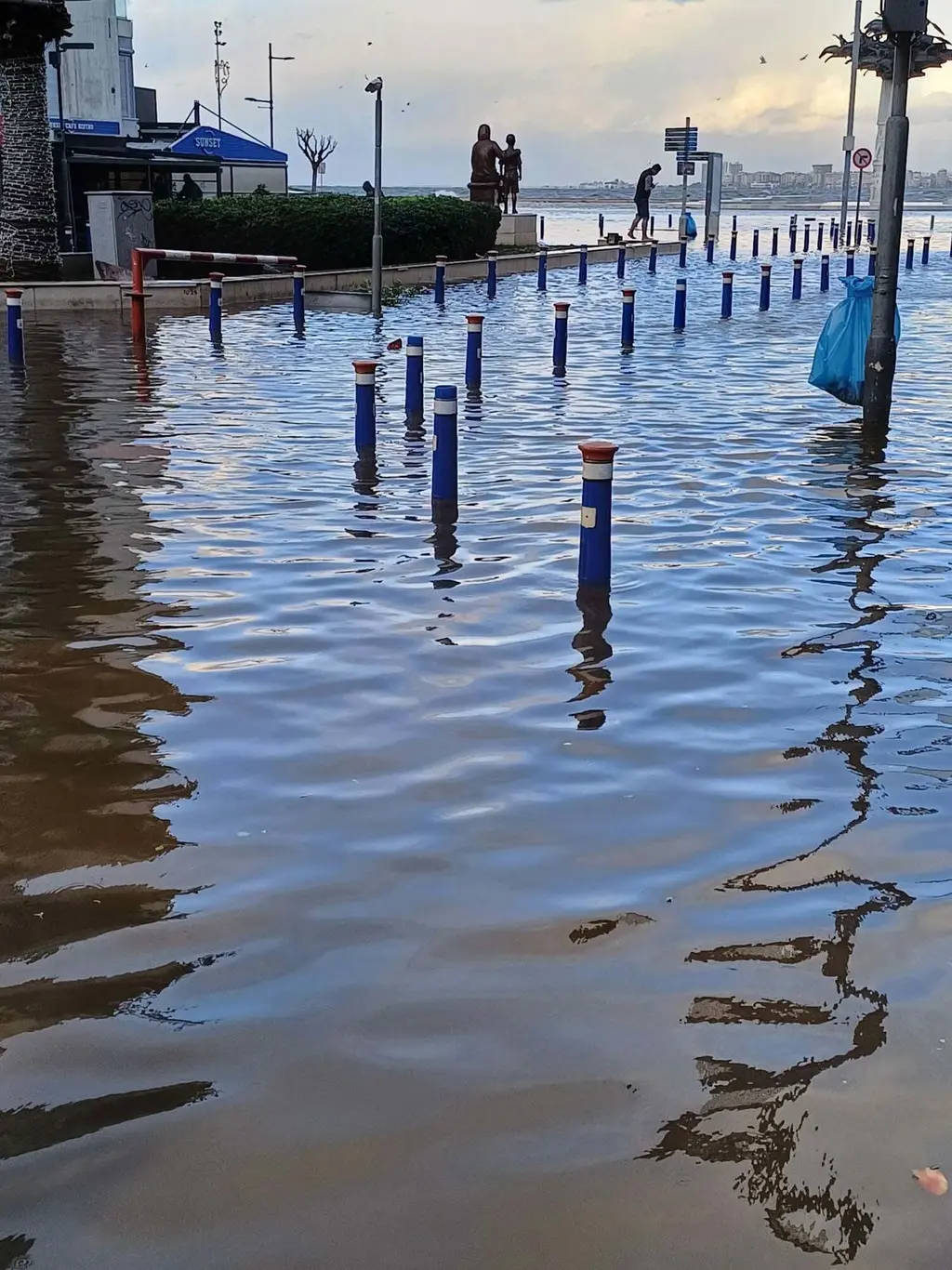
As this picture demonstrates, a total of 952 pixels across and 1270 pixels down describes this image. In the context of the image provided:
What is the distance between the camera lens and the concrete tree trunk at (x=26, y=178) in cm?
2434

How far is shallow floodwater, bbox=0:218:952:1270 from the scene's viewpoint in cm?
320

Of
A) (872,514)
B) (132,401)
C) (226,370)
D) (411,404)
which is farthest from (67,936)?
(226,370)

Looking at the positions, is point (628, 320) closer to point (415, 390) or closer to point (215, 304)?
point (215, 304)

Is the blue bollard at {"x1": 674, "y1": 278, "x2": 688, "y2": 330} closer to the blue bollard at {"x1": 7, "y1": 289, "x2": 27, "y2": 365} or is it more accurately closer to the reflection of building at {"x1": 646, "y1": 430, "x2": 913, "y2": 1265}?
the blue bollard at {"x1": 7, "y1": 289, "x2": 27, "y2": 365}

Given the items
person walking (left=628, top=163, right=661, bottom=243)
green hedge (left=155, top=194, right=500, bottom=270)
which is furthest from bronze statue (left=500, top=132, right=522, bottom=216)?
green hedge (left=155, top=194, right=500, bottom=270)

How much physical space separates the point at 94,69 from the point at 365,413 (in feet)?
200

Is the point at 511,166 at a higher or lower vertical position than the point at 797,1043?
higher

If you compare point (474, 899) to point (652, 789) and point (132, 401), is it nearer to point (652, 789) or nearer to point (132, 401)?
point (652, 789)

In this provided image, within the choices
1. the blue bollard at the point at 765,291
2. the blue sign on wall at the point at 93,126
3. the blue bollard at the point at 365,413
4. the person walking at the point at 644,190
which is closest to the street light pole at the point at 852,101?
the person walking at the point at 644,190

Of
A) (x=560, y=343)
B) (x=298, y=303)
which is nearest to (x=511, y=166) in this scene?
(x=298, y=303)

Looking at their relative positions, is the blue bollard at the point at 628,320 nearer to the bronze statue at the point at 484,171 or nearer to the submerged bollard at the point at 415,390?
the submerged bollard at the point at 415,390

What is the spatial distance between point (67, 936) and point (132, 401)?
1193cm

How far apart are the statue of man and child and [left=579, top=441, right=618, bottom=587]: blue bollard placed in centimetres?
3793

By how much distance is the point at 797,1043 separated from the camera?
3793 mm
